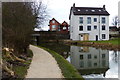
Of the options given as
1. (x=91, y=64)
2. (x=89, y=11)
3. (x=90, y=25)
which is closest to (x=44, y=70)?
(x=91, y=64)

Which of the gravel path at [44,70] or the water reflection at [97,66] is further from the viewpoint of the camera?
the water reflection at [97,66]

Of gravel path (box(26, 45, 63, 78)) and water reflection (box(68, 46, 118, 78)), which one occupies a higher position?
gravel path (box(26, 45, 63, 78))

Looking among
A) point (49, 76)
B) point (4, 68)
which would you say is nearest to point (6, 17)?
point (4, 68)

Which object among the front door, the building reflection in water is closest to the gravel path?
the building reflection in water

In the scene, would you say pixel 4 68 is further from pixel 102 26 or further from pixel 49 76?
pixel 102 26

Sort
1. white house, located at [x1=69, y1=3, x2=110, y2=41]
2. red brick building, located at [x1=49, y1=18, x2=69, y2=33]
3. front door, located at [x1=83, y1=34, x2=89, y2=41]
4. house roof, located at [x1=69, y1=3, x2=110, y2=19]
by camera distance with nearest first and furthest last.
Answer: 1. front door, located at [x1=83, y1=34, x2=89, y2=41]
2. white house, located at [x1=69, y1=3, x2=110, y2=41]
3. house roof, located at [x1=69, y1=3, x2=110, y2=19]
4. red brick building, located at [x1=49, y1=18, x2=69, y2=33]


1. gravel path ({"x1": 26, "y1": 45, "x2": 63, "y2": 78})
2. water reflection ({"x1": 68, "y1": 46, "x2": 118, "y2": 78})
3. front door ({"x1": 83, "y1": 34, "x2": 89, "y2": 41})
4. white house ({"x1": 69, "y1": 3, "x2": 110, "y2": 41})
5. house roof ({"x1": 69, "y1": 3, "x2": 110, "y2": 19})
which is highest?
house roof ({"x1": 69, "y1": 3, "x2": 110, "y2": 19})

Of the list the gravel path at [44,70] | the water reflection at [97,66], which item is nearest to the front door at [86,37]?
the water reflection at [97,66]

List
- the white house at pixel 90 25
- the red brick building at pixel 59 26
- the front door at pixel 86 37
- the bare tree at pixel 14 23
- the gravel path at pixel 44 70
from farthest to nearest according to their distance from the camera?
the red brick building at pixel 59 26
the white house at pixel 90 25
the front door at pixel 86 37
the bare tree at pixel 14 23
the gravel path at pixel 44 70

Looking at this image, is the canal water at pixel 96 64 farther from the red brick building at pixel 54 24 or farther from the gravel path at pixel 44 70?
the red brick building at pixel 54 24

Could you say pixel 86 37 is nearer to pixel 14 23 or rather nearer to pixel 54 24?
pixel 54 24

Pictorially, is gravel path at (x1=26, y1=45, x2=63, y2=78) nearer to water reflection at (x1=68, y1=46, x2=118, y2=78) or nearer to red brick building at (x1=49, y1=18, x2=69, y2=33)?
water reflection at (x1=68, y1=46, x2=118, y2=78)

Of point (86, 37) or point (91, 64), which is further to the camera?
point (86, 37)

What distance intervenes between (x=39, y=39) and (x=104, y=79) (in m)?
39.7
